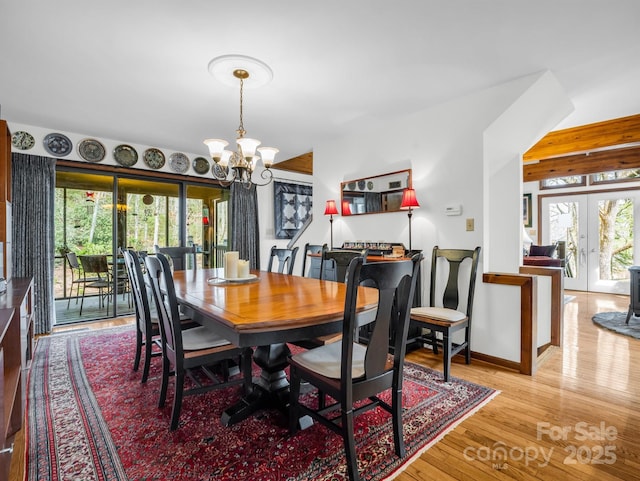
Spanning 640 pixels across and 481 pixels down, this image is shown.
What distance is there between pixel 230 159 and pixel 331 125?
5.12 ft

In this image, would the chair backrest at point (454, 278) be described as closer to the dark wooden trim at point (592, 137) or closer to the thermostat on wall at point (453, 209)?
the thermostat on wall at point (453, 209)

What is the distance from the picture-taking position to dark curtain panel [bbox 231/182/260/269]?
17.8 ft

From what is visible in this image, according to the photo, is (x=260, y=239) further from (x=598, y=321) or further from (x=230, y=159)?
(x=598, y=321)

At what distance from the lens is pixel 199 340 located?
2.00m

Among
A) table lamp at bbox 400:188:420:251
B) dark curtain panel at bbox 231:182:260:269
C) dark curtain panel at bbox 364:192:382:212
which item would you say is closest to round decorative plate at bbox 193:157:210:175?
dark curtain panel at bbox 231:182:260:269

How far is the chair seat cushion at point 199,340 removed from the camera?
190 cm

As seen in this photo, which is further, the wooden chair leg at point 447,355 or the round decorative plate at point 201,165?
the round decorative plate at point 201,165

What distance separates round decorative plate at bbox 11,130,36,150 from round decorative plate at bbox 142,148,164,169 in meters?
1.18

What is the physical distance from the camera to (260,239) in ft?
18.8

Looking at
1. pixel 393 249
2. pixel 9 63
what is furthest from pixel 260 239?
pixel 9 63

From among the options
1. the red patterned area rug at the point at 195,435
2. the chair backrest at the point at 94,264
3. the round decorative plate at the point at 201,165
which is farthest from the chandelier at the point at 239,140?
the chair backrest at the point at 94,264

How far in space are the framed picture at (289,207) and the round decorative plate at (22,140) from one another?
128 inches

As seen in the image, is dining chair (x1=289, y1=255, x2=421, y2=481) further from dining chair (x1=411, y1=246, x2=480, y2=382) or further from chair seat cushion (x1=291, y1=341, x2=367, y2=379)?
dining chair (x1=411, y1=246, x2=480, y2=382)

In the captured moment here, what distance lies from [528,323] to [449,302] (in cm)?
61
